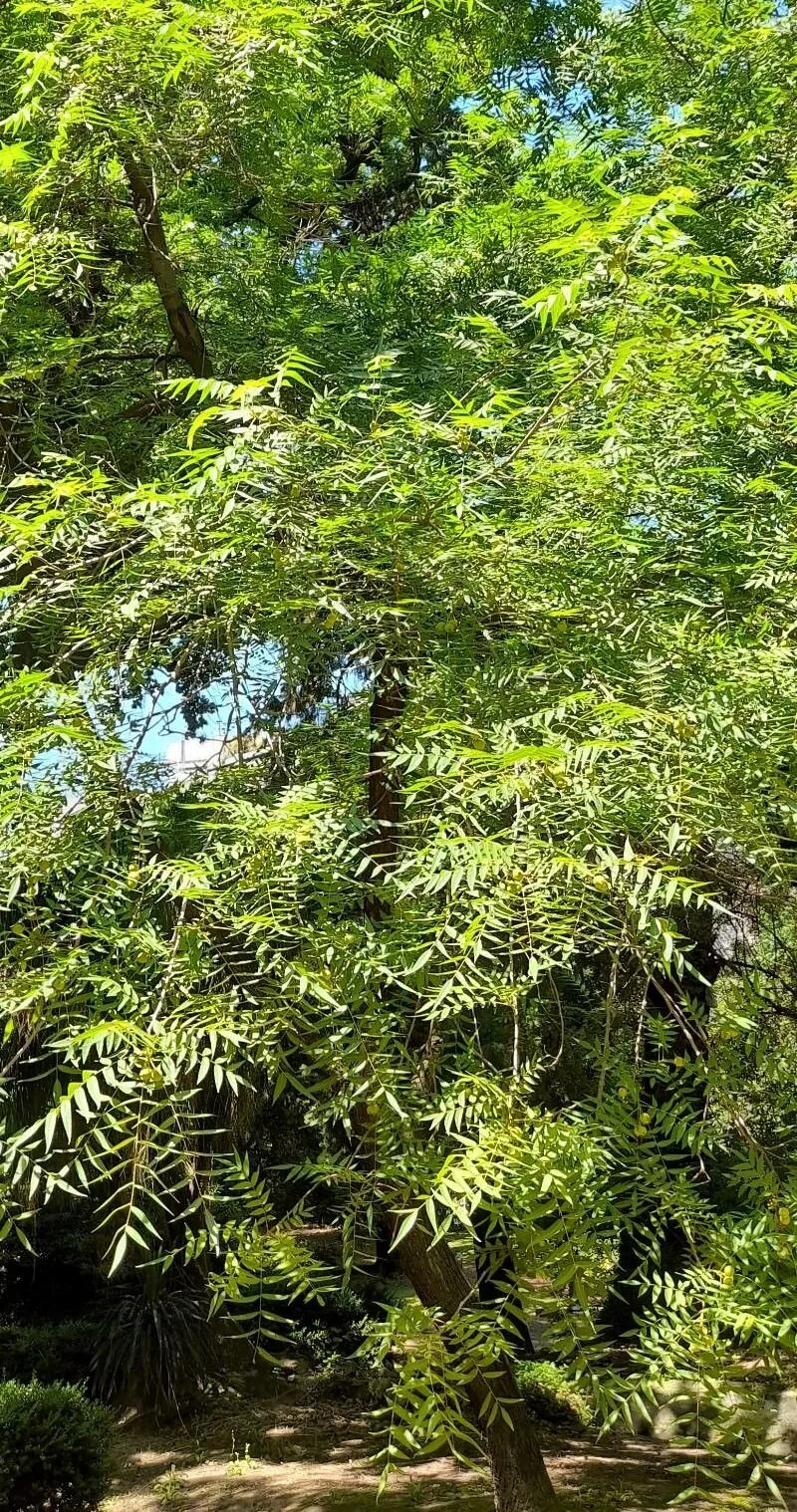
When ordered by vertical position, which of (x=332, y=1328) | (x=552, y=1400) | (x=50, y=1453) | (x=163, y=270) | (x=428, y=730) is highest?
(x=163, y=270)

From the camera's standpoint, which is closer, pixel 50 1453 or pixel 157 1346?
pixel 50 1453

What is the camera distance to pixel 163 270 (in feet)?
14.4

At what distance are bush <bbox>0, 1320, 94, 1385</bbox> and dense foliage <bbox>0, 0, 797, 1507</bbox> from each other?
6343mm

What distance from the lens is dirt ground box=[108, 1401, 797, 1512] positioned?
7.13 metres

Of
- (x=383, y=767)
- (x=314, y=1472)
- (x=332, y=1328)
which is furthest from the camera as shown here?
(x=332, y=1328)

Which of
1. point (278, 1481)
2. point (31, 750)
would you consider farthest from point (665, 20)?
point (278, 1481)

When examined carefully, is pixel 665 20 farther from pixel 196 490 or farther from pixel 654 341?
pixel 196 490

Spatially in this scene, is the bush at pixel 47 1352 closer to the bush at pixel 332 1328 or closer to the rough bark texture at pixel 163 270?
the bush at pixel 332 1328

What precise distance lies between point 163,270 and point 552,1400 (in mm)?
8485

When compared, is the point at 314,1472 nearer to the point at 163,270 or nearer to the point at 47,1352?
the point at 47,1352

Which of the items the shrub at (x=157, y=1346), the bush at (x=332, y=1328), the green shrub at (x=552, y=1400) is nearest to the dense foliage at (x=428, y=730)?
the green shrub at (x=552, y=1400)

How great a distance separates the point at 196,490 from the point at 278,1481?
755 centimetres

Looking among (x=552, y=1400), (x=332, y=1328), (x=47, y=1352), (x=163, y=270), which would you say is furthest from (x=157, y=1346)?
(x=163, y=270)

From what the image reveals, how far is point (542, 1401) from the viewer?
9.03 meters
